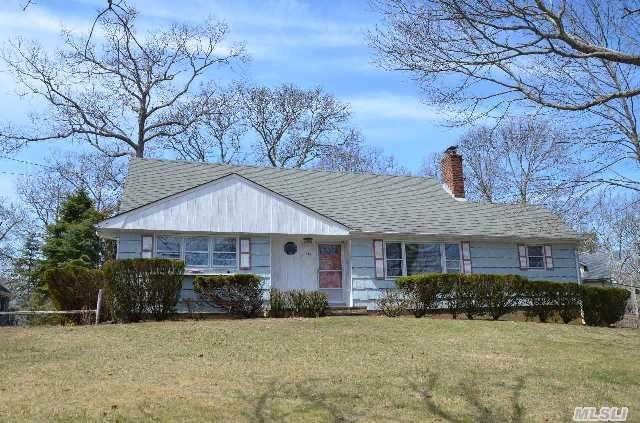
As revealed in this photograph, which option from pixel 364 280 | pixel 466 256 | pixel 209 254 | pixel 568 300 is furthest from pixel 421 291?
pixel 209 254

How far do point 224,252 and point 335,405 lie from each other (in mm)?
10692

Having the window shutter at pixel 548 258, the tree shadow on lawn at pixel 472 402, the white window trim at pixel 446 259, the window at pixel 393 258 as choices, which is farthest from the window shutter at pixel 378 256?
the tree shadow on lawn at pixel 472 402

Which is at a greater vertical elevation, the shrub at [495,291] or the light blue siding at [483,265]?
the light blue siding at [483,265]

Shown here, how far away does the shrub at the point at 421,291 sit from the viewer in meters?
16.3

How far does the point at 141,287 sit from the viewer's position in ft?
46.2

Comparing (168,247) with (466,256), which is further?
(466,256)

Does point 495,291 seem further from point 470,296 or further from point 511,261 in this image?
point 511,261

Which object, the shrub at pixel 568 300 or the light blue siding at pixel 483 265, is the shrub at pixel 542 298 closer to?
the shrub at pixel 568 300

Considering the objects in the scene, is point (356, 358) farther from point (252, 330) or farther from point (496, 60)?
point (496, 60)

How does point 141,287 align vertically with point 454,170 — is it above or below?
below

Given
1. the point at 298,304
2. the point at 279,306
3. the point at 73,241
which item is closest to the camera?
the point at 298,304

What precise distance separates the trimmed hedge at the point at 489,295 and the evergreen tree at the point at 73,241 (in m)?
14.7

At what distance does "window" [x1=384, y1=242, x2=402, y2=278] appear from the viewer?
19.0 m

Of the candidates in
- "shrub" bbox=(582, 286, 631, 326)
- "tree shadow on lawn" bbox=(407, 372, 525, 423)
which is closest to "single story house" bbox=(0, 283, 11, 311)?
"shrub" bbox=(582, 286, 631, 326)
